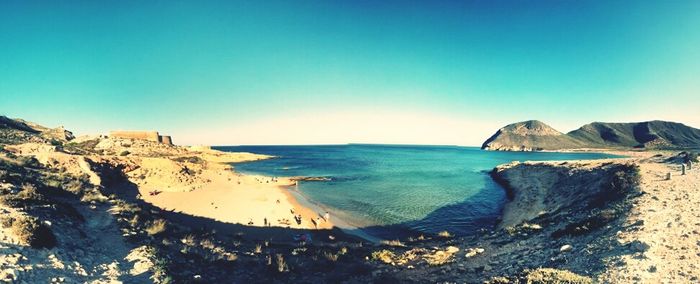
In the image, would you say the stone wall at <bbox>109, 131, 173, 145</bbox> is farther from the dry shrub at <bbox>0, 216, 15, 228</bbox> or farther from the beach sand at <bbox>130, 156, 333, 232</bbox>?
the dry shrub at <bbox>0, 216, 15, 228</bbox>

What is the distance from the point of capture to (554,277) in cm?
965

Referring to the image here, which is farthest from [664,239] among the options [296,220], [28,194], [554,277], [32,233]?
[28,194]

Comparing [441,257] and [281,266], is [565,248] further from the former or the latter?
[281,266]

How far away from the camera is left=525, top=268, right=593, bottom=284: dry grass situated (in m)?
9.10

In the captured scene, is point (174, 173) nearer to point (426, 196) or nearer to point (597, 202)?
point (426, 196)

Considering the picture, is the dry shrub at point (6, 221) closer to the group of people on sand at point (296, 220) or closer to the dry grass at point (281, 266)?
the dry grass at point (281, 266)

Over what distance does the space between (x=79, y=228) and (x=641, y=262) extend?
21.8 m

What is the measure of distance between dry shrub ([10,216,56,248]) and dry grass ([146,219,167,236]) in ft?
15.8

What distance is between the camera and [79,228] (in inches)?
531

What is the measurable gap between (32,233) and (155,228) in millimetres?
6154

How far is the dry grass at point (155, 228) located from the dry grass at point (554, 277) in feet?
56.8

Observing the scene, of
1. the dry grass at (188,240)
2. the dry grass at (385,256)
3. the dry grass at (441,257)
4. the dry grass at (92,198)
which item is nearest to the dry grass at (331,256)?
the dry grass at (385,256)

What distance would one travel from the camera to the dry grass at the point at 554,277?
358 inches

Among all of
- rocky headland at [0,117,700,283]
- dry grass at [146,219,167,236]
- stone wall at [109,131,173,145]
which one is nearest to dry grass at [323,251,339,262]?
rocky headland at [0,117,700,283]
